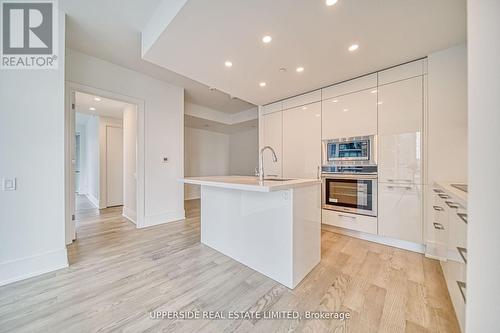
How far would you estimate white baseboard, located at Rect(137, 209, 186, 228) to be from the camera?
3251mm

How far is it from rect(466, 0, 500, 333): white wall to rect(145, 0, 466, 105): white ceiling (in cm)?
91

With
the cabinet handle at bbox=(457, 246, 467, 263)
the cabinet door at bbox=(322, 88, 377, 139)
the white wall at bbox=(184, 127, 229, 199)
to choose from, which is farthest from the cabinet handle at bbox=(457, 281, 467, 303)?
the white wall at bbox=(184, 127, 229, 199)

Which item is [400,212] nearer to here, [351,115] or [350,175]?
[350,175]

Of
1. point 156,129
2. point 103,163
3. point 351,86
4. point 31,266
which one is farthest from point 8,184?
point 351,86

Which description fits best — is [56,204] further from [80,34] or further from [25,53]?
[80,34]

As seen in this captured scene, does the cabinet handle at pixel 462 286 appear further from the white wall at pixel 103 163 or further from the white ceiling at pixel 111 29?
the white wall at pixel 103 163

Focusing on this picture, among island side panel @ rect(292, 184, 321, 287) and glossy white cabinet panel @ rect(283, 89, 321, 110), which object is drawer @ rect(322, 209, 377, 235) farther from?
glossy white cabinet panel @ rect(283, 89, 321, 110)

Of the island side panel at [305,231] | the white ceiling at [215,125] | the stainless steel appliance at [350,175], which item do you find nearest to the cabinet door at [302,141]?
the stainless steel appliance at [350,175]

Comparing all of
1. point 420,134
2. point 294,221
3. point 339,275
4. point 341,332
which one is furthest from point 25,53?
point 420,134

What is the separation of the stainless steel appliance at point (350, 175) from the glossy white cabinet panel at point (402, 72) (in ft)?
2.54

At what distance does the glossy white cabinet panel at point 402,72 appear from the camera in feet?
7.22

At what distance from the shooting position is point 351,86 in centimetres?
268

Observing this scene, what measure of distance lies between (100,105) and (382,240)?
580 cm

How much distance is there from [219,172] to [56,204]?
16.7ft
